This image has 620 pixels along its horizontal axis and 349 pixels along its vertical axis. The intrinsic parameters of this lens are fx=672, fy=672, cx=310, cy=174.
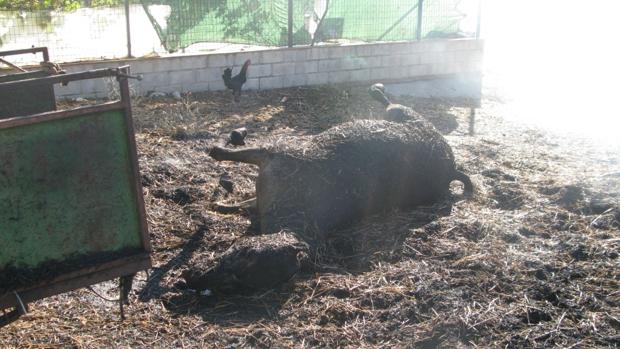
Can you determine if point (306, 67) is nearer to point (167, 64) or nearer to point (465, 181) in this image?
point (167, 64)

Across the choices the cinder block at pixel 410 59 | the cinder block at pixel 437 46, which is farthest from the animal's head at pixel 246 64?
the cinder block at pixel 437 46

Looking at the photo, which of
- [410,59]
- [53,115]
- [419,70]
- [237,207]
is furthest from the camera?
[419,70]

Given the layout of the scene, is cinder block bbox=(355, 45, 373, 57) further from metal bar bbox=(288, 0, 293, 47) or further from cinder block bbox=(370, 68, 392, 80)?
metal bar bbox=(288, 0, 293, 47)

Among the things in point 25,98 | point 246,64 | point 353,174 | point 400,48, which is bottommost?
point 353,174

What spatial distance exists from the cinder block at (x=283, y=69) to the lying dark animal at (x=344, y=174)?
16.8ft

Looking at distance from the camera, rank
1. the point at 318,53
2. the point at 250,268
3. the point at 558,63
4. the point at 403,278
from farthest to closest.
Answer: the point at 558,63, the point at 318,53, the point at 403,278, the point at 250,268

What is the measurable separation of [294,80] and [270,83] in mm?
469

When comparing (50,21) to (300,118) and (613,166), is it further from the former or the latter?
(613,166)

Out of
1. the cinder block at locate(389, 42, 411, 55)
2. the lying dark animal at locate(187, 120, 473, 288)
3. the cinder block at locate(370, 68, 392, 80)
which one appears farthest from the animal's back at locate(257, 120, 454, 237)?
the cinder block at locate(389, 42, 411, 55)

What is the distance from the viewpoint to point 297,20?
455 inches

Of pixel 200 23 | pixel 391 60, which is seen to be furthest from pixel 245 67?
pixel 391 60

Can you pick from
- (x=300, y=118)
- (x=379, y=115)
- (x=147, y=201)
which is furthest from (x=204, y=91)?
(x=147, y=201)

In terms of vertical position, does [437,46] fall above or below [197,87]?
above

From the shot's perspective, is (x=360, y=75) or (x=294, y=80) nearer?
(x=294, y=80)
